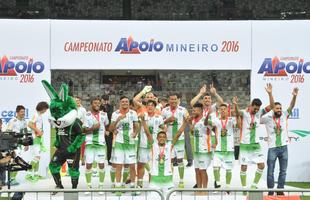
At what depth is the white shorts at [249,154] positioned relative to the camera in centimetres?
1054

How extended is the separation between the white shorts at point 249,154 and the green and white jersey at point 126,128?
204 cm

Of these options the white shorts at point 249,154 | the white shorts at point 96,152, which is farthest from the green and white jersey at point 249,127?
the white shorts at point 96,152

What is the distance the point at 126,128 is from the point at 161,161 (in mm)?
1346

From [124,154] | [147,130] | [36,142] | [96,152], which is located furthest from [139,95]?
[36,142]

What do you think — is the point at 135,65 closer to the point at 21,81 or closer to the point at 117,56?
the point at 117,56

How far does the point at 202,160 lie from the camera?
10383 millimetres

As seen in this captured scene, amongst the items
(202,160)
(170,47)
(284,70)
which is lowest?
(202,160)

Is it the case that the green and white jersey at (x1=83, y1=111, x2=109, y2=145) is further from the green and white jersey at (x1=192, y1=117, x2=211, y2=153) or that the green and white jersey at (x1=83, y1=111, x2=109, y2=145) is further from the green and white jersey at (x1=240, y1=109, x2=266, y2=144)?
the green and white jersey at (x1=240, y1=109, x2=266, y2=144)

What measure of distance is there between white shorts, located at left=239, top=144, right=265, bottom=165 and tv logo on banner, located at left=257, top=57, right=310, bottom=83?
96.1 inches

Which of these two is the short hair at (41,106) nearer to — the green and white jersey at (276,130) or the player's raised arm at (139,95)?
the player's raised arm at (139,95)

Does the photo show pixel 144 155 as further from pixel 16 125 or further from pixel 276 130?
pixel 16 125

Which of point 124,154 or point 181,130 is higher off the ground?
point 181,130

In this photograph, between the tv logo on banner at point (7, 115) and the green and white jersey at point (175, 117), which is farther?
the tv logo on banner at point (7, 115)

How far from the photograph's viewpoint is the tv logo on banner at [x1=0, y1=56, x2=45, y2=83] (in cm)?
1232
